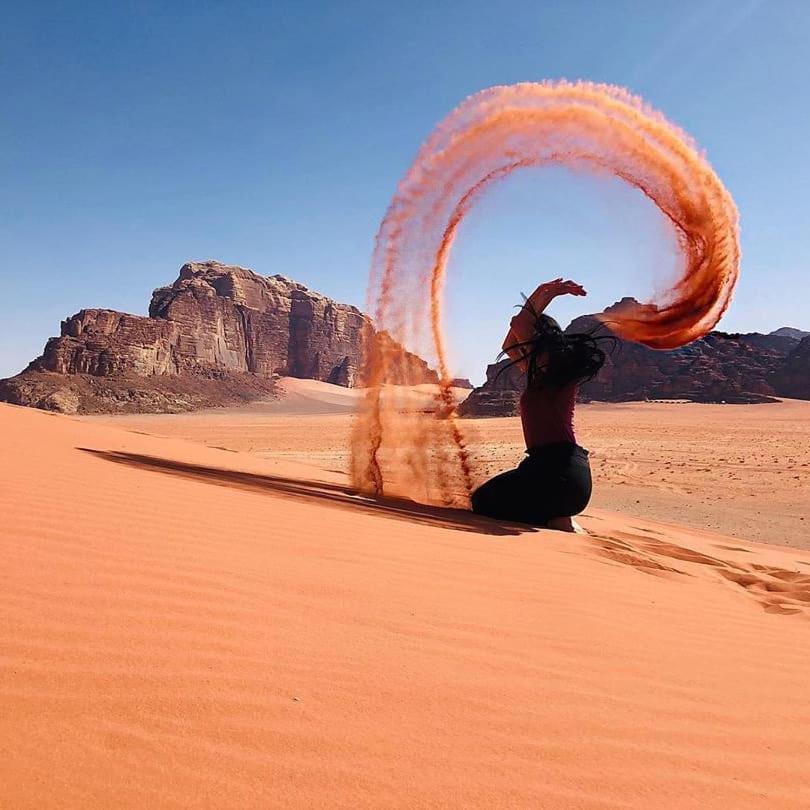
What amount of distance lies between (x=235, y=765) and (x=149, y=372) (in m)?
75.0

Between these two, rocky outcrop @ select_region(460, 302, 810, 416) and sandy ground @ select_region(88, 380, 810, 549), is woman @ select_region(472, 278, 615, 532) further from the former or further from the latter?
rocky outcrop @ select_region(460, 302, 810, 416)

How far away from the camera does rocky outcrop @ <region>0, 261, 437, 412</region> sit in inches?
2308

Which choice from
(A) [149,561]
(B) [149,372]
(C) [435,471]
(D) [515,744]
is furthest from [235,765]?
(B) [149,372]

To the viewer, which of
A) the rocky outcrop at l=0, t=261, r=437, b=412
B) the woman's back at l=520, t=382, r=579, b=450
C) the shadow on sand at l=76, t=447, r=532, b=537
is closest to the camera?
the shadow on sand at l=76, t=447, r=532, b=537

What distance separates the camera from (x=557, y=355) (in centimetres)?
696

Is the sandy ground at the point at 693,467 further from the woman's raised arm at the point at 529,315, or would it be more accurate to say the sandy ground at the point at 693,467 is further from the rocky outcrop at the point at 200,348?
the rocky outcrop at the point at 200,348

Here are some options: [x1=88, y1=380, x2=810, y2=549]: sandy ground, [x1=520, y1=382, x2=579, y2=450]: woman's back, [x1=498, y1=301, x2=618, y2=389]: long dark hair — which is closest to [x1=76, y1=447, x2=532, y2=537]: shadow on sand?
[x1=520, y1=382, x2=579, y2=450]: woman's back

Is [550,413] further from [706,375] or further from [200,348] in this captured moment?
[200,348]

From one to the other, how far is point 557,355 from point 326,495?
304 centimetres

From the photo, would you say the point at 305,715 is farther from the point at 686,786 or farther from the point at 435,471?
the point at 435,471

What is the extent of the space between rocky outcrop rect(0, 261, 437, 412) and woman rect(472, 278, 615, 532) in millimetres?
1535

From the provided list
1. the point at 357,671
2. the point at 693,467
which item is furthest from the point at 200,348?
the point at 357,671

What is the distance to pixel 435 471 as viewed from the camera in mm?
A: 8398

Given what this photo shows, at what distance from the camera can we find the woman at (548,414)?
22.8 feet
